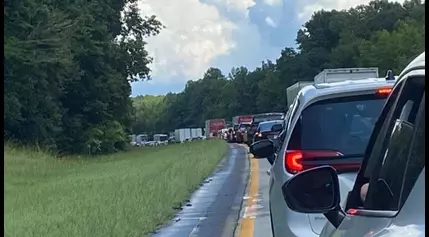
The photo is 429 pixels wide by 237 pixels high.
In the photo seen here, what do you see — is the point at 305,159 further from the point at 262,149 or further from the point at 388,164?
the point at 388,164

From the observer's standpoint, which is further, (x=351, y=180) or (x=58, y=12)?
(x=58, y=12)

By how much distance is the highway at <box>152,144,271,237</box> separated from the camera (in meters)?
13.0

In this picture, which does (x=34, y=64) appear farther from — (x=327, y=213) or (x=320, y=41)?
(x=320, y=41)

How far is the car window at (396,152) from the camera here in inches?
127

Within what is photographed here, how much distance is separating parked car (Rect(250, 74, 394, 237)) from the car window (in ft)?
11.3

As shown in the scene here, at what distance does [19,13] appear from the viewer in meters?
41.7

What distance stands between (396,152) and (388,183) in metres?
0.12

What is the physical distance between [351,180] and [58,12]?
39922 millimetres

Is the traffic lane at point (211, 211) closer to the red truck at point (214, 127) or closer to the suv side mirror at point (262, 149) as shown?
the suv side mirror at point (262, 149)

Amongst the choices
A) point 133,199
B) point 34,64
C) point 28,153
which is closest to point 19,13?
point 34,64

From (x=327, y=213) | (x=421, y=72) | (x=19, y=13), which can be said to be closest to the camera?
(x=421, y=72)

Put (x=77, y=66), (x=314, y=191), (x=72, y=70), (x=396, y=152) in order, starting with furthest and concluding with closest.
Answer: (x=77, y=66), (x=72, y=70), (x=314, y=191), (x=396, y=152)

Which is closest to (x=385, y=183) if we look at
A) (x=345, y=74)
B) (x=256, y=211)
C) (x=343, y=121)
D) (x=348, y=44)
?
(x=343, y=121)

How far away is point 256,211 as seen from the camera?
15.5 metres
